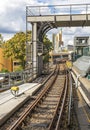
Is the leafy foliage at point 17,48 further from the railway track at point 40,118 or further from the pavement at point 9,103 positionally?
the railway track at point 40,118

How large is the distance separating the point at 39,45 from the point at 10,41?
20611 mm

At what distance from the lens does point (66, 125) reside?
1295cm

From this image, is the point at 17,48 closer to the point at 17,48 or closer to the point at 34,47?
the point at 17,48

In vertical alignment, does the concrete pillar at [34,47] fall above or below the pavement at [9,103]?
above

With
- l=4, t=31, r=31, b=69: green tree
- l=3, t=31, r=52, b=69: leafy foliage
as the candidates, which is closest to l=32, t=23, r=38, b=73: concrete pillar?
l=3, t=31, r=52, b=69: leafy foliage

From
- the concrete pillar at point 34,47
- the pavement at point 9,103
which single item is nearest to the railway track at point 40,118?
the pavement at point 9,103

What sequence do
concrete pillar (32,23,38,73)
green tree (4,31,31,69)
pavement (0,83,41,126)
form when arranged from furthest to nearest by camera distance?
green tree (4,31,31,69), concrete pillar (32,23,38,73), pavement (0,83,41,126)

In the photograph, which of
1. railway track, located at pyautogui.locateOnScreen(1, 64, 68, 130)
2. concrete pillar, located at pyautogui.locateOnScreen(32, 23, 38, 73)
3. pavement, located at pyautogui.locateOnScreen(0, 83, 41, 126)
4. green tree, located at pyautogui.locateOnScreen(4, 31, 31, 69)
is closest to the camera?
railway track, located at pyautogui.locateOnScreen(1, 64, 68, 130)

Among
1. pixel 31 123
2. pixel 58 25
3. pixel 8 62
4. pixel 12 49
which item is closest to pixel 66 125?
pixel 31 123

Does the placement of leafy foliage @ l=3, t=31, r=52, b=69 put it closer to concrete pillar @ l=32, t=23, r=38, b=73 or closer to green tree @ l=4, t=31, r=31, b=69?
green tree @ l=4, t=31, r=31, b=69

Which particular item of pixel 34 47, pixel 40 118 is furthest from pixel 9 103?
pixel 34 47

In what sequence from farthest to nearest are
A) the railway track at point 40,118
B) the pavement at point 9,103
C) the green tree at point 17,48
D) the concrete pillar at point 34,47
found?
1. the green tree at point 17,48
2. the concrete pillar at point 34,47
3. the pavement at point 9,103
4. the railway track at point 40,118

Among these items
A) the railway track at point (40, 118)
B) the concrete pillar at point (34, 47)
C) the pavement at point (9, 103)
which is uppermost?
the concrete pillar at point (34, 47)

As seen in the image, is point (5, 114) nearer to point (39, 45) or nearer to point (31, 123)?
point (31, 123)
